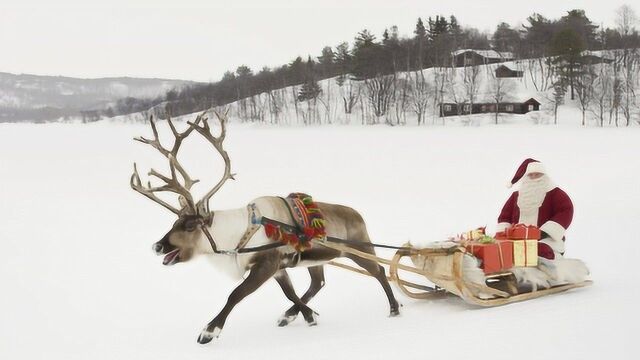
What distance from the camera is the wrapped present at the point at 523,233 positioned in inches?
193

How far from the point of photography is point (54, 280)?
7.01m

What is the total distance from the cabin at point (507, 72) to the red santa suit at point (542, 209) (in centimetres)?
4255

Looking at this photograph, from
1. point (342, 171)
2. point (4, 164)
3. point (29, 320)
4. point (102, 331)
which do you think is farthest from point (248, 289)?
point (4, 164)

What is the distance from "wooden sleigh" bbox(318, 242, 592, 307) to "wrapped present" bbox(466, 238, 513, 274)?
12 cm

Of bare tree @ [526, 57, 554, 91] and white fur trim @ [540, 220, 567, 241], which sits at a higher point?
bare tree @ [526, 57, 554, 91]

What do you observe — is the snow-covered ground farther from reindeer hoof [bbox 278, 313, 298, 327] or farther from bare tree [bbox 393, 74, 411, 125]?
bare tree [bbox 393, 74, 411, 125]

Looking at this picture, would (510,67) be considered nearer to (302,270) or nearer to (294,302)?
(302,270)

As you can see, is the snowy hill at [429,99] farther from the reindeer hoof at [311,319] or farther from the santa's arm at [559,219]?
the reindeer hoof at [311,319]

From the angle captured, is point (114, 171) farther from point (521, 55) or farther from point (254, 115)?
point (521, 55)

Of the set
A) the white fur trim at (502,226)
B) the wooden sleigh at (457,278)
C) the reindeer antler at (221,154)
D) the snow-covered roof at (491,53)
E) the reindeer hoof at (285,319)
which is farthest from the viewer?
the snow-covered roof at (491,53)

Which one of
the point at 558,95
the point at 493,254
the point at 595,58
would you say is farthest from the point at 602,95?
the point at 493,254

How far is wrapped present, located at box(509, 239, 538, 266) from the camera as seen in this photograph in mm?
4863

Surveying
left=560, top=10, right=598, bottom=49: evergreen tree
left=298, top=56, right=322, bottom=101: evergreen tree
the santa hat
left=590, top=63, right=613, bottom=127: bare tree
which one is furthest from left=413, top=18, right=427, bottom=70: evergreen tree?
the santa hat

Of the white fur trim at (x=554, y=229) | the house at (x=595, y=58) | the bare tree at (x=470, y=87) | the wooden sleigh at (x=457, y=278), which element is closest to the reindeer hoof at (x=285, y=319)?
the wooden sleigh at (x=457, y=278)
